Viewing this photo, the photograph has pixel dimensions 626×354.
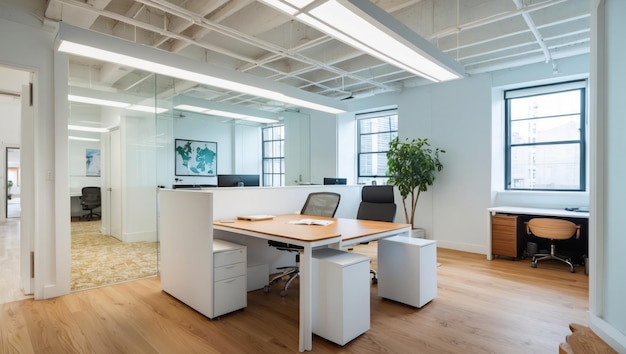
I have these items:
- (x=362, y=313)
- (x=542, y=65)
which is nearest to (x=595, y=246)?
(x=362, y=313)

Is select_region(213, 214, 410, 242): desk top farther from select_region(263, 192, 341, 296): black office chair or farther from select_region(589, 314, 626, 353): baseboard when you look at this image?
select_region(589, 314, 626, 353): baseboard

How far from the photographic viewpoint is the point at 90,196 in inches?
199

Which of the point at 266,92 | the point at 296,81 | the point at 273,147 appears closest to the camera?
the point at 266,92

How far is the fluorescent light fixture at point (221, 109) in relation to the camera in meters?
6.95

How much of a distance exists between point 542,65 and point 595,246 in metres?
4.55

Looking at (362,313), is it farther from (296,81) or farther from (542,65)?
(296,81)

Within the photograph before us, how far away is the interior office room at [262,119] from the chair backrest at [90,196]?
0.48 ft

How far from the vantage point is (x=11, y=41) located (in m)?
3.09

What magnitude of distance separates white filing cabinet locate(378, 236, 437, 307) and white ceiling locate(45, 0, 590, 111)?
90.4 inches

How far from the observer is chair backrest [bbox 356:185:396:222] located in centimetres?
393

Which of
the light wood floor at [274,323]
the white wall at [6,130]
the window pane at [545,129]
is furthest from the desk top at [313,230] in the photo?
the white wall at [6,130]

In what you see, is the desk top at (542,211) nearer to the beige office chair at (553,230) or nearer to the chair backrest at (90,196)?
the beige office chair at (553,230)

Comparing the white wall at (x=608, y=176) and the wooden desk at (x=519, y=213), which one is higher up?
the white wall at (x=608, y=176)

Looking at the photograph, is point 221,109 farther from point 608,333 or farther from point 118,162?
point 608,333
